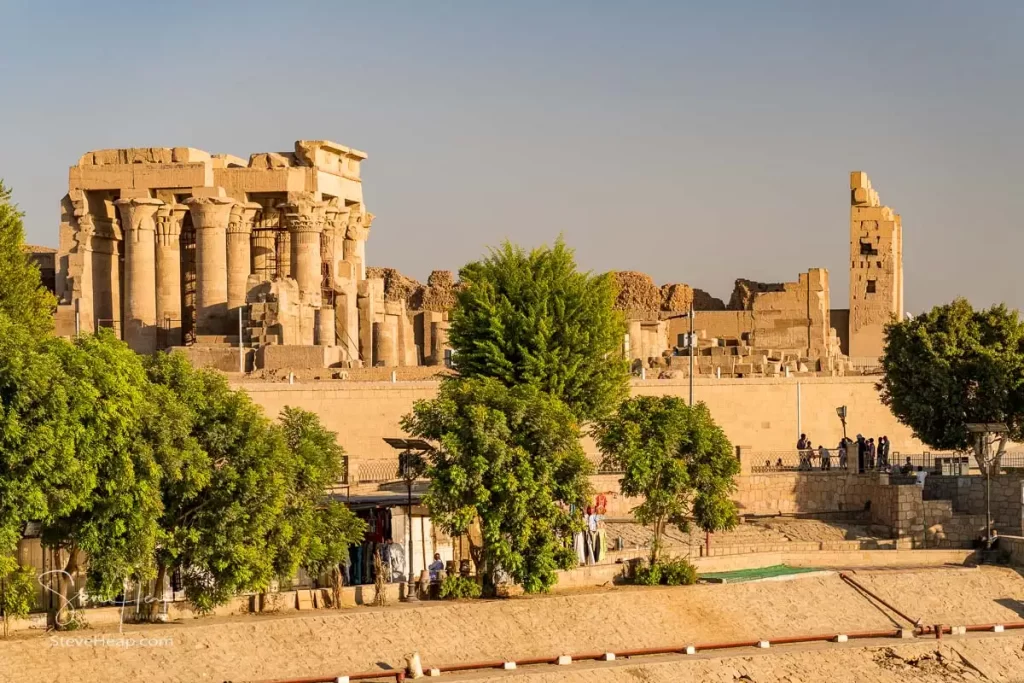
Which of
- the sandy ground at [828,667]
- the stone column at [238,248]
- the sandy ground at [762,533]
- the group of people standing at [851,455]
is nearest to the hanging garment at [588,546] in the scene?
the sandy ground at [762,533]

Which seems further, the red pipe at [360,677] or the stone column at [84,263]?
the stone column at [84,263]

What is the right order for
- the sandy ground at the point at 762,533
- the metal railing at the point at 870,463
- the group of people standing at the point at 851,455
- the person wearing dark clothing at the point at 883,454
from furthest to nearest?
the person wearing dark clothing at the point at 883,454, the metal railing at the point at 870,463, the group of people standing at the point at 851,455, the sandy ground at the point at 762,533

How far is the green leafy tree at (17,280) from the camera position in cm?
4341

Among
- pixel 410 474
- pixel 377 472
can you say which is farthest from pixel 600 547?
pixel 377 472

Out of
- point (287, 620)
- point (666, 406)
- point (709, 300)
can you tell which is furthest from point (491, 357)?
point (709, 300)

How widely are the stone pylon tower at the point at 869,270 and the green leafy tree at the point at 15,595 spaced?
49.2m

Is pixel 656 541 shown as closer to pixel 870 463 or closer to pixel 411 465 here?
pixel 411 465

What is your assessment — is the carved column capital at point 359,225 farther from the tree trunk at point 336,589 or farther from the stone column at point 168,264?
the tree trunk at point 336,589

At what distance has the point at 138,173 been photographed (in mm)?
60188

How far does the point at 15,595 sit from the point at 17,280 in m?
15.4

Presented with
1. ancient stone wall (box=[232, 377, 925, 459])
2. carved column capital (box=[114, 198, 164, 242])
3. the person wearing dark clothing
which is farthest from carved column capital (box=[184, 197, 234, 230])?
the person wearing dark clothing

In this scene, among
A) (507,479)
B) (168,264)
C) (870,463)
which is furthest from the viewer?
(168,264)

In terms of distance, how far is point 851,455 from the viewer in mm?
47031

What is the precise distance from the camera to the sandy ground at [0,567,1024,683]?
2991 centimetres
